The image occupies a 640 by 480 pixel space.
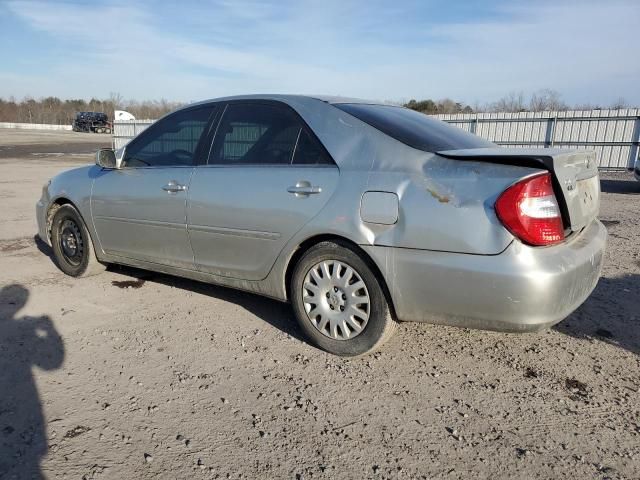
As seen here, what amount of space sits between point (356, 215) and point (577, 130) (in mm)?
16932

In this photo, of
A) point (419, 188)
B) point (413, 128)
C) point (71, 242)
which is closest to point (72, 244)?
point (71, 242)

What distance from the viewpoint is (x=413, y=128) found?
3312 millimetres

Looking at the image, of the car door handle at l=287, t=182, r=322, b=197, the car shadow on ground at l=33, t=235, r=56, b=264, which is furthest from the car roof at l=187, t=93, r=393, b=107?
the car shadow on ground at l=33, t=235, r=56, b=264

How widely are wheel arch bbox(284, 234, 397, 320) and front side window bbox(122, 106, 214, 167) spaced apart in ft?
3.91

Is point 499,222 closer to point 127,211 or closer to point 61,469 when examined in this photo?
point 61,469

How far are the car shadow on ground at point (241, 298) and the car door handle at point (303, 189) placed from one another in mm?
1050

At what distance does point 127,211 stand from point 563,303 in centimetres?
338

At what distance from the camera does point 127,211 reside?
4250 millimetres

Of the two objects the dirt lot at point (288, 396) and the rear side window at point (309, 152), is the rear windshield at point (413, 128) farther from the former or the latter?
the dirt lot at point (288, 396)

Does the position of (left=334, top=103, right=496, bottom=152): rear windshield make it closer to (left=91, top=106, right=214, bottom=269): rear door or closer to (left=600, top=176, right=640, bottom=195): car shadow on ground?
(left=91, top=106, right=214, bottom=269): rear door

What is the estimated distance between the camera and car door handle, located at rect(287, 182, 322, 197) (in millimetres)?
3170

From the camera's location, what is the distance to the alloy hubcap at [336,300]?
3.12 meters

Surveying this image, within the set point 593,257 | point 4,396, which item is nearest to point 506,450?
point 593,257

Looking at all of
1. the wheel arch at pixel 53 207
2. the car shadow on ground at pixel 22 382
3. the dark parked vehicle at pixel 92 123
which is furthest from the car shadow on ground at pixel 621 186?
the dark parked vehicle at pixel 92 123
